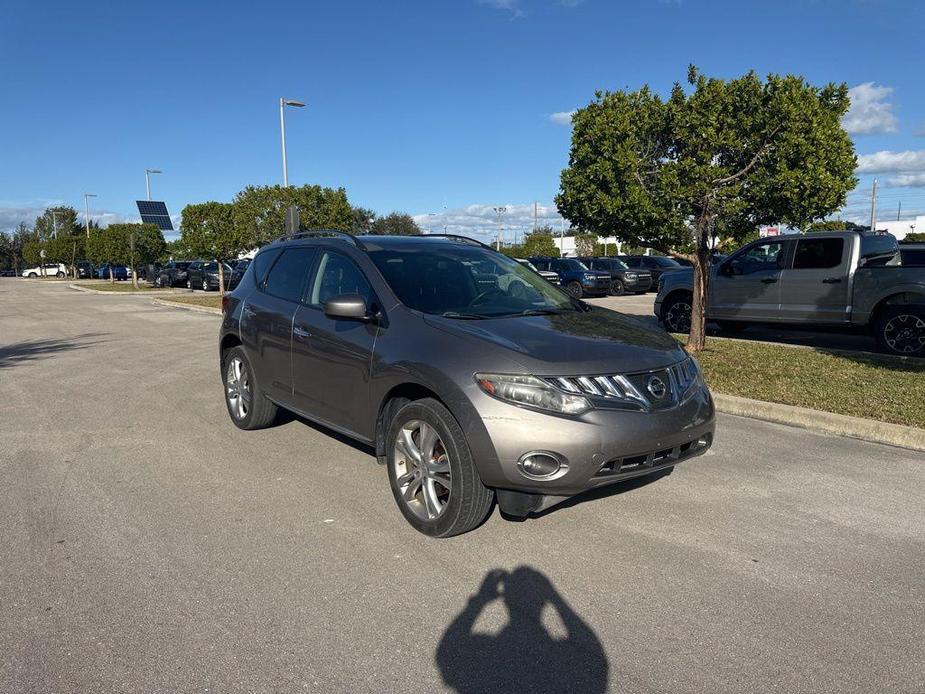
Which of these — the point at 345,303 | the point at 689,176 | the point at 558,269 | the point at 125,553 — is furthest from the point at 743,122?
the point at 558,269

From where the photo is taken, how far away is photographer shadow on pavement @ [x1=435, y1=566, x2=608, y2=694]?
261cm

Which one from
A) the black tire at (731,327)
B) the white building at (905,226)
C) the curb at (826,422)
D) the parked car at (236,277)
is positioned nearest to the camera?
the curb at (826,422)

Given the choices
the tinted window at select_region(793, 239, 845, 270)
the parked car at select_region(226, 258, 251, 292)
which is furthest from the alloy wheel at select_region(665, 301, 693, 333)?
the parked car at select_region(226, 258, 251, 292)

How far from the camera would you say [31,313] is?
20953 mm

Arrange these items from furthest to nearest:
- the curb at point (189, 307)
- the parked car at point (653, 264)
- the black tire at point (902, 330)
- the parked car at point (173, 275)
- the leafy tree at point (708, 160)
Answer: the parked car at point (173, 275), the parked car at point (653, 264), the curb at point (189, 307), the black tire at point (902, 330), the leafy tree at point (708, 160)

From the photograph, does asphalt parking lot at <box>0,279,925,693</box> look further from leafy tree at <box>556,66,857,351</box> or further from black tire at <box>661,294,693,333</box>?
black tire at <box>661,294,693,333</box>

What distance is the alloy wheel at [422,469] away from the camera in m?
3.81

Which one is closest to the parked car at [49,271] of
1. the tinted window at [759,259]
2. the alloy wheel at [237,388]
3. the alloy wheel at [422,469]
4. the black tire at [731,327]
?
the black tire at [731,327]

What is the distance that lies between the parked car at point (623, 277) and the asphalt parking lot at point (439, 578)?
72.5ft

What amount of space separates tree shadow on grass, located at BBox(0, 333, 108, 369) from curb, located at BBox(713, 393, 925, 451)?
990cm

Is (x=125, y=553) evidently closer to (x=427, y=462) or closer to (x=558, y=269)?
(x=427, y=462)

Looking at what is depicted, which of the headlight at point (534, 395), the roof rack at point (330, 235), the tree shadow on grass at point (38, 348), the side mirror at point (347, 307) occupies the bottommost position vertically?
the tree shadow on grass at point (38, 348)

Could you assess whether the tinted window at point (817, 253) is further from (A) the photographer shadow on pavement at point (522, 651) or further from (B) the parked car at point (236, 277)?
(A) the photographer shadow on pavement at point (522, 651)

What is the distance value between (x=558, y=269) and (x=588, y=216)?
1787 cm
